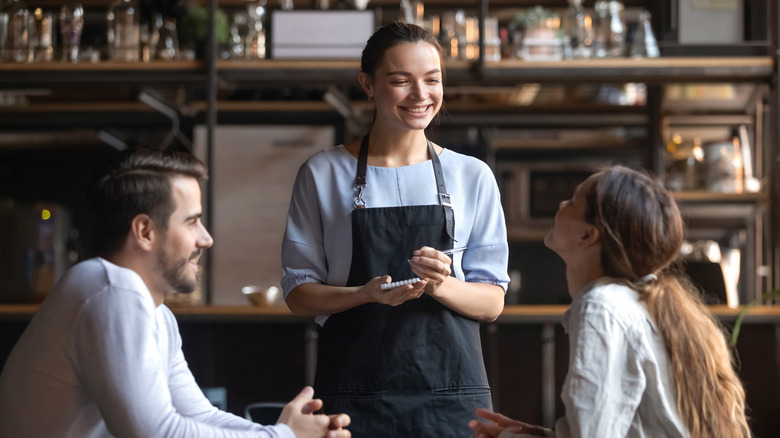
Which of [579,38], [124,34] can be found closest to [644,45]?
[579,38]

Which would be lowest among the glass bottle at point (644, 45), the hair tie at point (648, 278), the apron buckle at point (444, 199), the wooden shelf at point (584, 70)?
the hair tie at point (648, 278)

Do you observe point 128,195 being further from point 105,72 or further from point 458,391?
point 105,72

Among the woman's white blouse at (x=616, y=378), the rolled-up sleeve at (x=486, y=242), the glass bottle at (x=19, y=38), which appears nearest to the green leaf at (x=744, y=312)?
the rolled-up sleeve at (x=486, y=242)

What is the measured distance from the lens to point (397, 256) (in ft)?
6.12

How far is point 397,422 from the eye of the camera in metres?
1.75

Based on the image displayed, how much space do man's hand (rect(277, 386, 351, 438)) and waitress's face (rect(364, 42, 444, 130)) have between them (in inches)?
23.4

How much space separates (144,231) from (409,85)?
64cm

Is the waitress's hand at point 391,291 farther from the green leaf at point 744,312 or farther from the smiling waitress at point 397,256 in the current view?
the green leaf at point 744,312

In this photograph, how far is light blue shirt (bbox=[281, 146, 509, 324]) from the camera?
1.83 metres

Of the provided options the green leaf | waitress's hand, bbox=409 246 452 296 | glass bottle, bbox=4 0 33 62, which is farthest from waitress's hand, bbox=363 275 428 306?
glass bottle, bbox=4 0 33 62

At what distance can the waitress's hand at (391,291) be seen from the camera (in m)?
1.64

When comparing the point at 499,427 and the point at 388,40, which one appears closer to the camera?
the point at 499,427

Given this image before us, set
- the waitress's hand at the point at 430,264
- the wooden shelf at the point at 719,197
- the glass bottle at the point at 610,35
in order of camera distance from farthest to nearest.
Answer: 1. the wooden shelf at the point at 719,197
2. the glass bottle at the point at 610,35
3. the waitress's hand at the point at 430,264

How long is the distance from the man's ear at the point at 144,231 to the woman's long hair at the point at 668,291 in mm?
762
